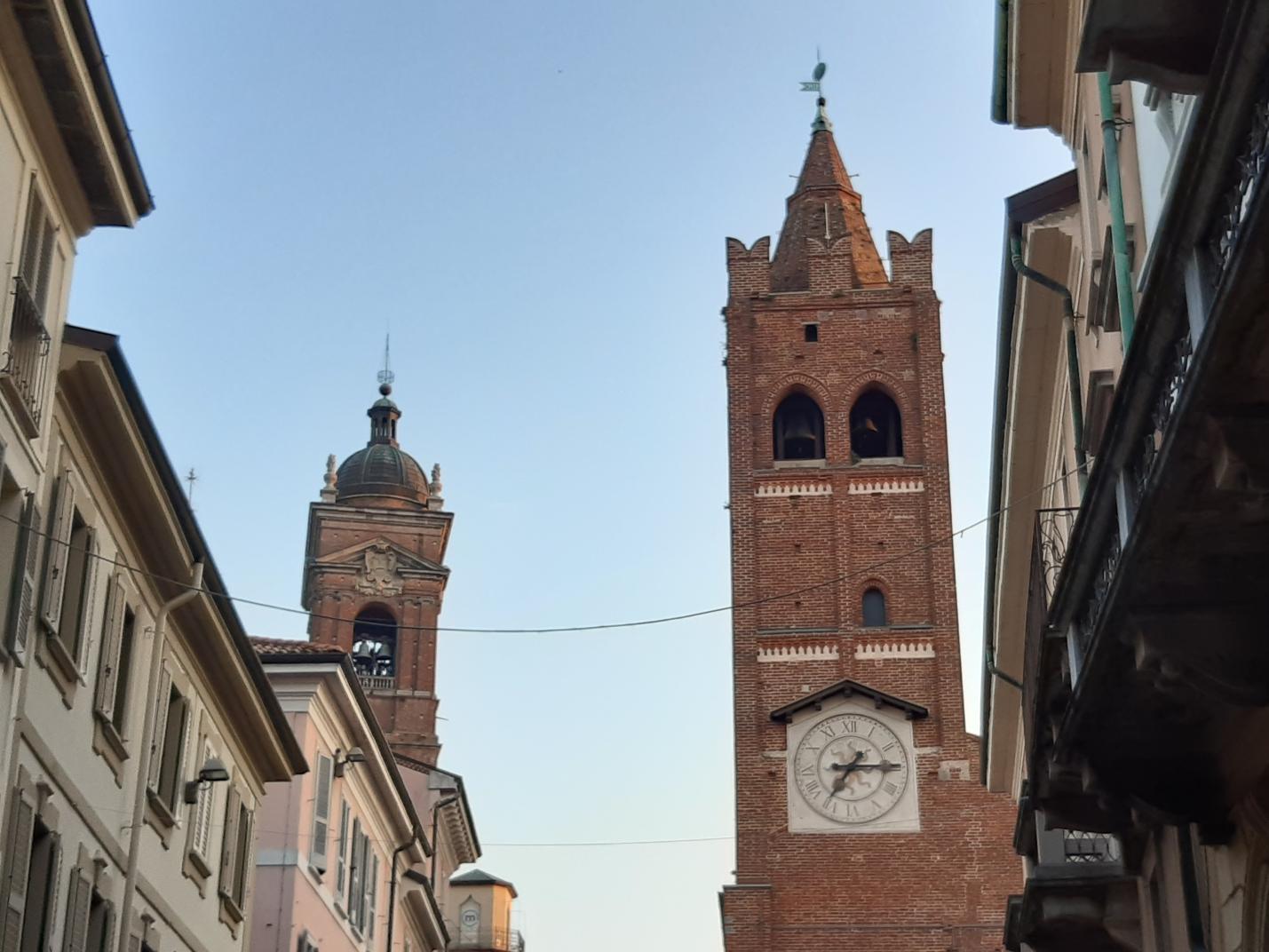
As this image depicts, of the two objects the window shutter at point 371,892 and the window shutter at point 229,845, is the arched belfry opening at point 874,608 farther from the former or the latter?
the window shutter at point 229,845

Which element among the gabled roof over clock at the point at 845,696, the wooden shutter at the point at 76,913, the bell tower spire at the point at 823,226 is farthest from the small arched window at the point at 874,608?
the wooden shutter at the point at 76,913

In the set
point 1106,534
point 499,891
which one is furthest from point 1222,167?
point 499,891

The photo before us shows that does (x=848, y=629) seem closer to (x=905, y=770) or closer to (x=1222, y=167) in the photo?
(x=905, y=770)

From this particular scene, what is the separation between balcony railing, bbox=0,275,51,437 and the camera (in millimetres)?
11102

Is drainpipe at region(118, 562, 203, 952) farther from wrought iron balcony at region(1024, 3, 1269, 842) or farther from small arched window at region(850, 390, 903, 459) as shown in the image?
small arched window at region(850, 390, 903, 459)

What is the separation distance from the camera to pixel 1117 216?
11312 millimetres

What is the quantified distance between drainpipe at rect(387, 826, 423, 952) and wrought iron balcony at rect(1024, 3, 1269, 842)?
1847 centimetres

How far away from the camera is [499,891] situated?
53156 millimetres

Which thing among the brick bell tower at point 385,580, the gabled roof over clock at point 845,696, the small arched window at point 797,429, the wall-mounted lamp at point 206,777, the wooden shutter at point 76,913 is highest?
the brick bell tower at point 385,580

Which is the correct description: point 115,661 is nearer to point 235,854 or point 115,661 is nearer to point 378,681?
point 235,854

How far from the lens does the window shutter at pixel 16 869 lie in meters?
11.8

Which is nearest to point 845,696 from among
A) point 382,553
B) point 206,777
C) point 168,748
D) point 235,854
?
point 235,854

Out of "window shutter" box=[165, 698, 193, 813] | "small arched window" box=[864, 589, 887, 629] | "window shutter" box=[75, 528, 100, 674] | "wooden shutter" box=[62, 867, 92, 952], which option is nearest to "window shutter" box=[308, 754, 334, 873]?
"window shutter" box=[165, 698, 193, 813]

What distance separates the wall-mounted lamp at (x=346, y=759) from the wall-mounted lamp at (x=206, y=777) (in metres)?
6.93
